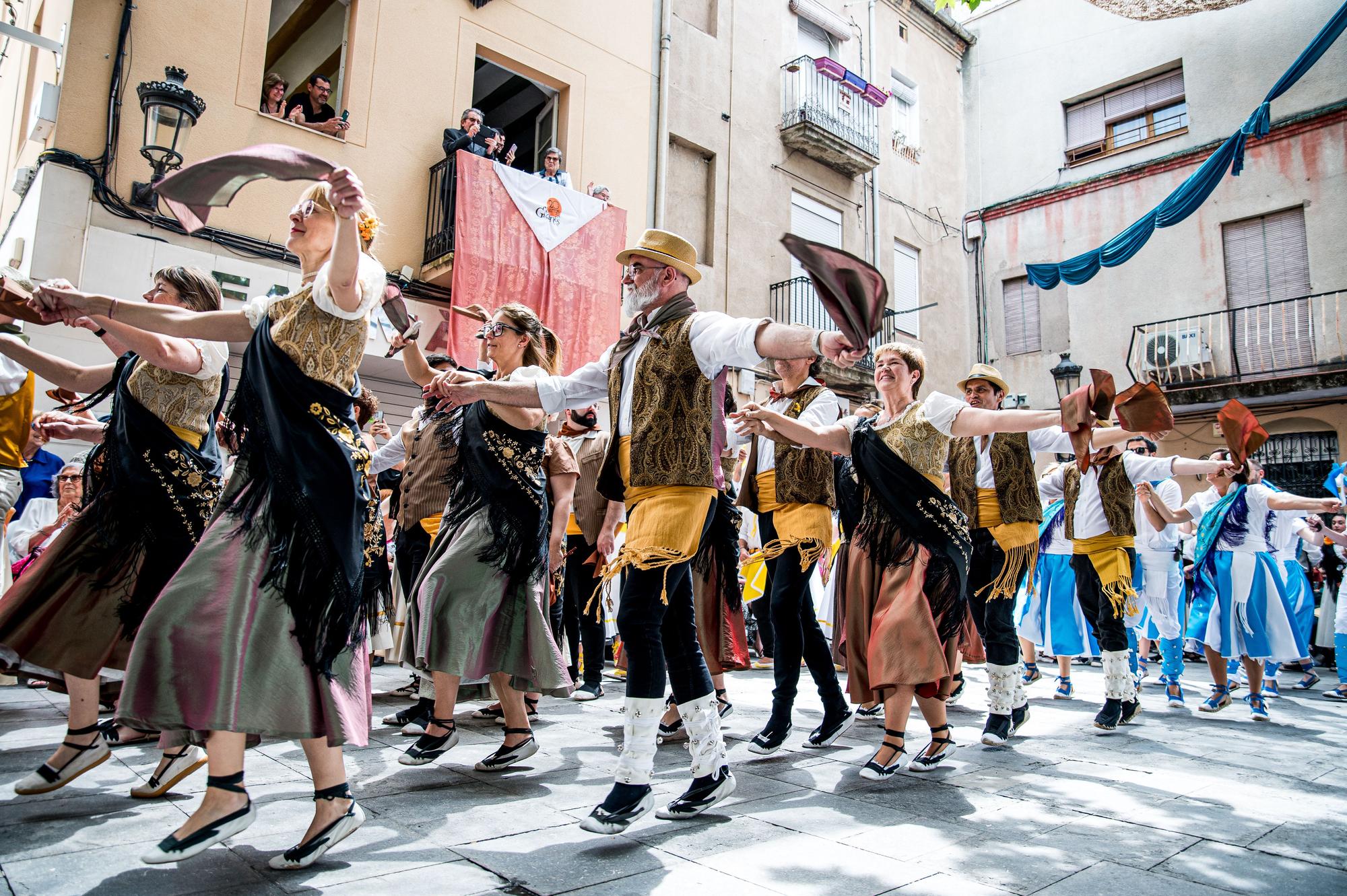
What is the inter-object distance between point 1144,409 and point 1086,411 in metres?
0.24

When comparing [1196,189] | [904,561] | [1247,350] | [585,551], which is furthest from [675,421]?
[1247,350]

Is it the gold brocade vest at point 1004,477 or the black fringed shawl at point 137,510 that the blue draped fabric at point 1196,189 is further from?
the black fringed shawl at point 137,510

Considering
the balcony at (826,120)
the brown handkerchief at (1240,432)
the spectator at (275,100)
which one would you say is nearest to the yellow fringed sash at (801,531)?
the brown handkerchief at (1240,432)

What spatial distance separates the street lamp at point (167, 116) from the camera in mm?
7570

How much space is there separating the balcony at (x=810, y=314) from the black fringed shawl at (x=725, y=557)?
10.5 m

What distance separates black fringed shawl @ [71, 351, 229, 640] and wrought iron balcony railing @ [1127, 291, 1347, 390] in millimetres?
15907

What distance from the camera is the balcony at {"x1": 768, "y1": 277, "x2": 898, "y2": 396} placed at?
1577 cm

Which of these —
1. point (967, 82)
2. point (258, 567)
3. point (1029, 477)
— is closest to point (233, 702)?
point (258, 567)

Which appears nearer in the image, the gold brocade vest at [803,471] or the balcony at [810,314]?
the gold brocade vest at [803,471]

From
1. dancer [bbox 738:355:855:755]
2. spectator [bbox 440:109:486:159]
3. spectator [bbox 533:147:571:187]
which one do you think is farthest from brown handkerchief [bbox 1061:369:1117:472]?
spectator [bbox 533:147:571:187]

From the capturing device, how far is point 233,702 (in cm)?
237

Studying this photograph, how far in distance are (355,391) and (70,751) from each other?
1.66 m

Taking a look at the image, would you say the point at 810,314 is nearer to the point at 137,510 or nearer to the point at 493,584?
the point at 493,584

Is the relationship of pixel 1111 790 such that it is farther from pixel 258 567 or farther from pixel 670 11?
pixel 670 11
